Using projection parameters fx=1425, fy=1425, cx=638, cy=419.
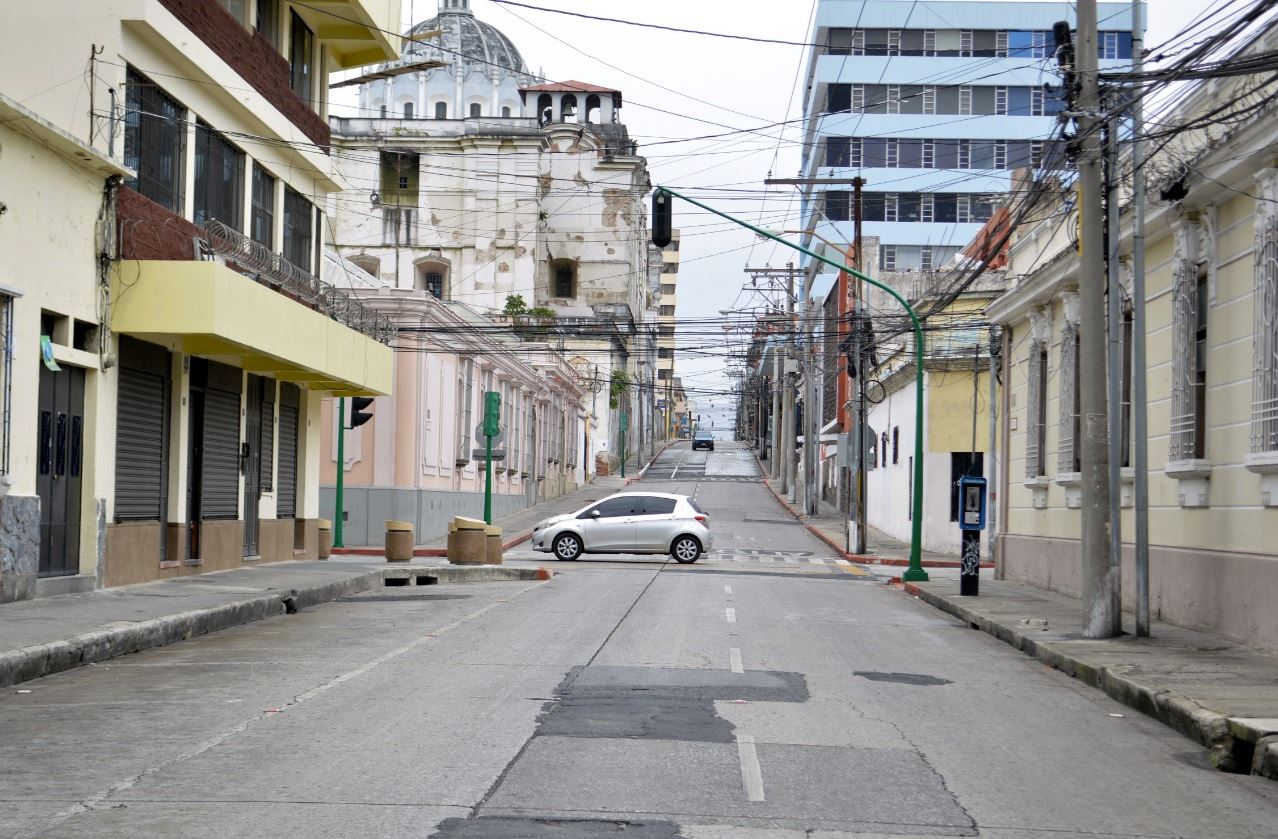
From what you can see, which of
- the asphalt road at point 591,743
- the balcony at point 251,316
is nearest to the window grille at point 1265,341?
the asphalt road at point 591,743

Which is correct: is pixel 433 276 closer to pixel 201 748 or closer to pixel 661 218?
pixel 661 218

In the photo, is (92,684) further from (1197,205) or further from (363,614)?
(1197,205)

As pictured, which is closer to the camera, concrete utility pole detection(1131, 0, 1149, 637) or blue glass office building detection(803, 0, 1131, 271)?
concrete utility pole detection(1131, 0, 1149, 637)

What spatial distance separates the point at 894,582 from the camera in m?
29.9

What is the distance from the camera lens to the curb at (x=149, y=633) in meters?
12.3

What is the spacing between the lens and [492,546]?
1182 inches

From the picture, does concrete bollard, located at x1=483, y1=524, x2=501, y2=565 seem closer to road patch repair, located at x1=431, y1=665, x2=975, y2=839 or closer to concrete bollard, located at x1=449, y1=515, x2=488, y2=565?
concrete bollard, located at x1=449, y1=515, x2=488, y2=565

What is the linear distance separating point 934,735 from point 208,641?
352 inches

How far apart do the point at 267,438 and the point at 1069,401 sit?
48.3 ft

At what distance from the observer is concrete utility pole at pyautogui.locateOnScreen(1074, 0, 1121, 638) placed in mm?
15719

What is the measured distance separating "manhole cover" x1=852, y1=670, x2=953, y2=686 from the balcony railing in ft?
44.0

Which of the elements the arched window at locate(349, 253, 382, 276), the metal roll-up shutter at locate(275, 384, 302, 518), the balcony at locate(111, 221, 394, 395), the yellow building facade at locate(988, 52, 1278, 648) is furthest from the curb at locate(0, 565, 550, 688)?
the arched window at locate(349, 253, 382, 276)

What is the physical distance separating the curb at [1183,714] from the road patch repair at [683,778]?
7.14 ft

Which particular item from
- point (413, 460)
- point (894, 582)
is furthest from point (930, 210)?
point (894, 582)
